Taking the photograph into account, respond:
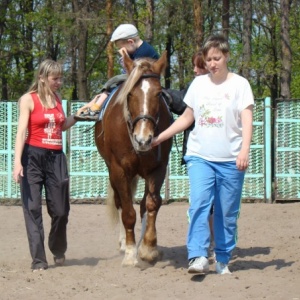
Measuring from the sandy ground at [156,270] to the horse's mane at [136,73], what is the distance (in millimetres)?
1576

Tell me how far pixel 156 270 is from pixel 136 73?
1.76 m

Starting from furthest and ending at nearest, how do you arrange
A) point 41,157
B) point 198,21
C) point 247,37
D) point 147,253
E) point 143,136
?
point 247,37
point 198,21
point 147,253
point 41,157
point 143,136

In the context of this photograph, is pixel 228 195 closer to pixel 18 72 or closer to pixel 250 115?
pixel 250 115

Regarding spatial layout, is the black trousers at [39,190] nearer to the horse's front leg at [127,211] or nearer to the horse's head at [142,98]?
the horse's front leg at [127,211]

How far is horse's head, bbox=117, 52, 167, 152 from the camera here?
6277mm

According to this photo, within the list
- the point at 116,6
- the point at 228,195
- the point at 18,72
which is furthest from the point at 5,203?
the point at 18,72

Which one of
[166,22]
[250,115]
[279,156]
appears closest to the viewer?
[250,115]

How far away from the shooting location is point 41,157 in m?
6.86

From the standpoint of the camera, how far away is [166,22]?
3012cm

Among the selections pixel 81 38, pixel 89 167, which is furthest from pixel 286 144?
pixel 81 38

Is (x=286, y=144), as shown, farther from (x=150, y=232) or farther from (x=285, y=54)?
(x=285, y=54)

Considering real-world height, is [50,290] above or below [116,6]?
below

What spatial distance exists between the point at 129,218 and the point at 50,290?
4.64 ft

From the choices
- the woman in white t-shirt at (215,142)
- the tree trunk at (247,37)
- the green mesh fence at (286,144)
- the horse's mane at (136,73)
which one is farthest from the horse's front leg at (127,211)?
the tree trunk at (247,37)
